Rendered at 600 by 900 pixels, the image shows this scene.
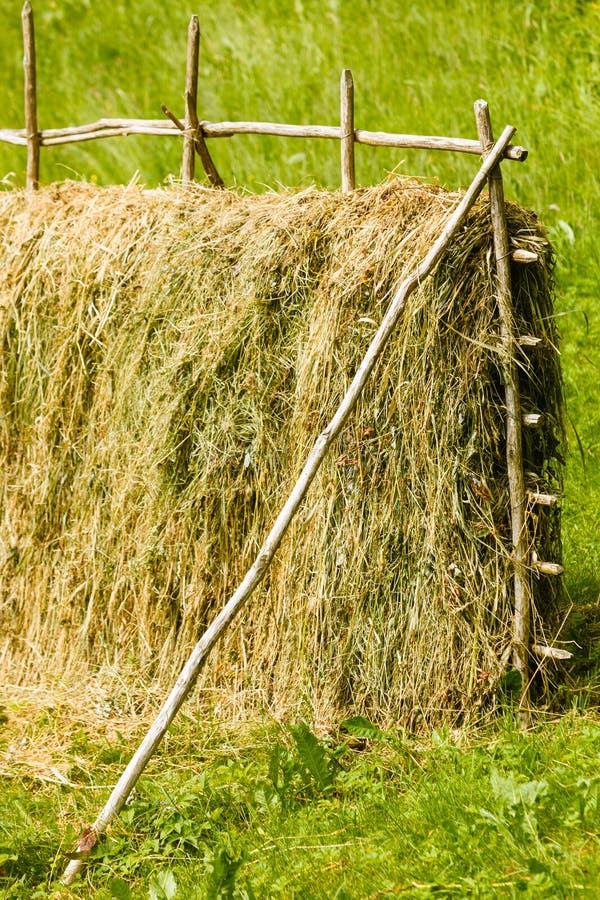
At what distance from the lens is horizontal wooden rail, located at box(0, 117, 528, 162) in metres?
4.58

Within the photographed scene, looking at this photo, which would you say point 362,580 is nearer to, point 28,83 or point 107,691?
point 107,691

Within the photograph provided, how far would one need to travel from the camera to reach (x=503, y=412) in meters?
4.58

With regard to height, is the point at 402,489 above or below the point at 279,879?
above

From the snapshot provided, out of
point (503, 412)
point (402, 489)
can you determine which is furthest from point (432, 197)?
point (402, 489)

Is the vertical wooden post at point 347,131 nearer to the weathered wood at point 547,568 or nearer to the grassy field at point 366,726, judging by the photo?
the grassy field at point 366,726

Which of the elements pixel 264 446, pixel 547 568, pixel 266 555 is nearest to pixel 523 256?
pixel 547 568

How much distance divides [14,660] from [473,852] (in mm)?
3360

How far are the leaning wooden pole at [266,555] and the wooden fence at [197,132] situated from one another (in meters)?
0.36

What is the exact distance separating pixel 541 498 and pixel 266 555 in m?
1.23

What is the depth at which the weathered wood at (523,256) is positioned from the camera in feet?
14.5

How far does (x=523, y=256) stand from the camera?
4430 mm

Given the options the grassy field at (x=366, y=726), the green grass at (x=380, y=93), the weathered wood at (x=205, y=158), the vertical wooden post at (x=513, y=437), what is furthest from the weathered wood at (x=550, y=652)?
the weathered wood at (x=205, y=158)

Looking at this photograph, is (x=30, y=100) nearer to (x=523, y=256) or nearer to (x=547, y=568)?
(x=523, y=256)

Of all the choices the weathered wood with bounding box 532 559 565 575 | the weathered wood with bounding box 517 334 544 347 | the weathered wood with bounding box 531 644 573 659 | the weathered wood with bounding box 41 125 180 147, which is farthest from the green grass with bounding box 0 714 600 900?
the weathered wood with bounding box 41 125 180 147
